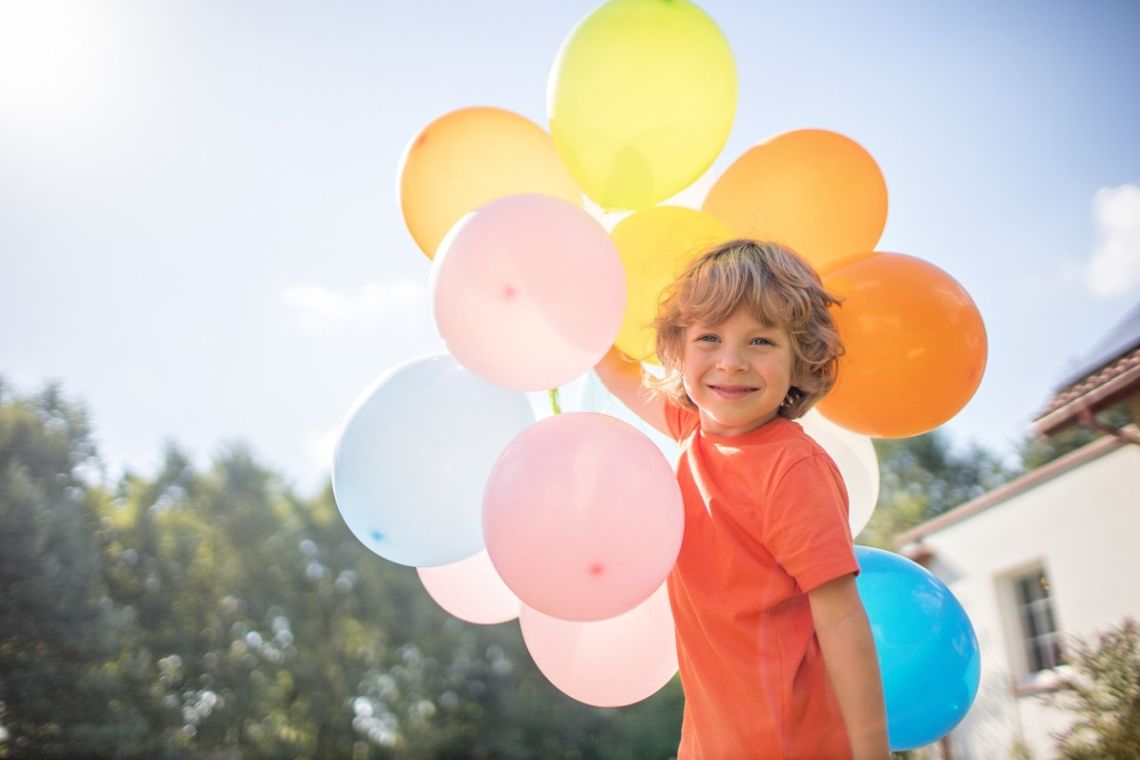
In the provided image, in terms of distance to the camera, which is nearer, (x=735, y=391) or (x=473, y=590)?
(x=735, y=391)

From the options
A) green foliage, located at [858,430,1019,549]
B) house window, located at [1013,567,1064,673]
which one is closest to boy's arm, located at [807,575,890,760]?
house window, located at [1013,567,1064,673]

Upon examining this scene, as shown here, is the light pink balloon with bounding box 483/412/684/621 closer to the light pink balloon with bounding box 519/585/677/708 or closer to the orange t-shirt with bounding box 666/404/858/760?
the orange t-shirt with bounding box 666/404/858/760

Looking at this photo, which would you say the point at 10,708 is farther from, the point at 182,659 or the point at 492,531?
the point at 492,531

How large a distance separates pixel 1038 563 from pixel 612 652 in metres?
8.28

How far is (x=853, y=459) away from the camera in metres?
2.40

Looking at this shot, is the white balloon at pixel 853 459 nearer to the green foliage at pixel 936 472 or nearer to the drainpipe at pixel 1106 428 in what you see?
the drainpipe at pixel 1106 428

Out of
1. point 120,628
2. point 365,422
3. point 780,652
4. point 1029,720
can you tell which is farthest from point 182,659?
point 780,652

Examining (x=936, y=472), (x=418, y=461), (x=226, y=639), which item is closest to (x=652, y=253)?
(x=418, y=461)

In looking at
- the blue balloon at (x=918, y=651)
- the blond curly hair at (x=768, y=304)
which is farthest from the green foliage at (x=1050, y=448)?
the blond curly hair at (x=768, y=304)

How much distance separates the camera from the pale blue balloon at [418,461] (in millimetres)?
2139

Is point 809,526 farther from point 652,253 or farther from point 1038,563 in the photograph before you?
point 1038,563

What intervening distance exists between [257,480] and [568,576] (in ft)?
44.7

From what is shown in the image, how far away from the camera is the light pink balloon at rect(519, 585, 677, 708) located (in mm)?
2139

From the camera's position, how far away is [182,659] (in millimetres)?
12219
